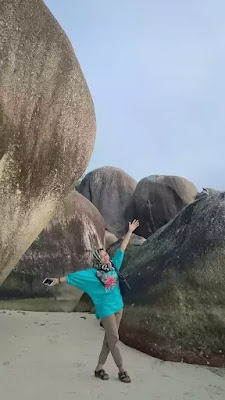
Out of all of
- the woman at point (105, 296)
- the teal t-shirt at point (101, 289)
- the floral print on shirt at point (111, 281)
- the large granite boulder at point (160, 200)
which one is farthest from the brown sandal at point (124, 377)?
the large granite boulder at point (160, 200)

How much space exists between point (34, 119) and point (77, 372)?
7.32 ft

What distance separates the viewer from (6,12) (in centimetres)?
346

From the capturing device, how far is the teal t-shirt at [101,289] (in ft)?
12.8

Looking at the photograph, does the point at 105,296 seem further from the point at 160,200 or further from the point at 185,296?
the point at 160,200

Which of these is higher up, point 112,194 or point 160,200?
point 160,200

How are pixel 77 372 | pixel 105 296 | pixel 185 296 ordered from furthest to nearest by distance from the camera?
pixel 185 296, pixel 77 372, pixel 105 296

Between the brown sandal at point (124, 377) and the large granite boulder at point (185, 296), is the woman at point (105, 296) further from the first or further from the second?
the large granite boulder at point (185, 296)

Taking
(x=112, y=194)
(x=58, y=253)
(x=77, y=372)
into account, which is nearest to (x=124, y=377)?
(x=77, y=372)

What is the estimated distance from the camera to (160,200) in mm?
17609

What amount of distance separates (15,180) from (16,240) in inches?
19.9

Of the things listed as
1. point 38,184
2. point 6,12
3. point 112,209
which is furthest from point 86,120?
point 112,209

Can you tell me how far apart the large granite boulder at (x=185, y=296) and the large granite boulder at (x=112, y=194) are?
1281 cm

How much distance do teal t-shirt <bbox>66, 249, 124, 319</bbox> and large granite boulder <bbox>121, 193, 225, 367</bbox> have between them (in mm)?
1197

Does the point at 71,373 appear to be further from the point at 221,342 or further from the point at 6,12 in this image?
the point at 6,12
